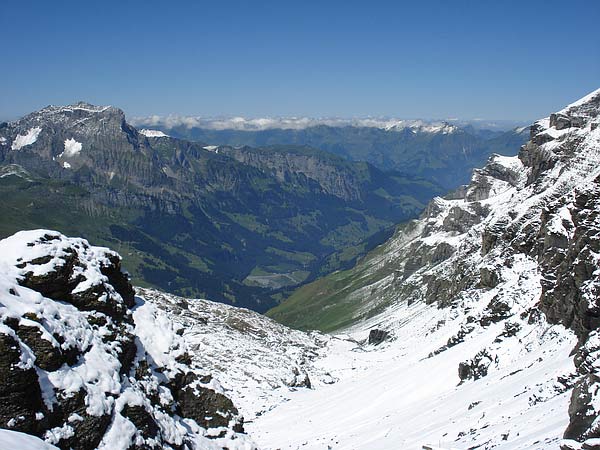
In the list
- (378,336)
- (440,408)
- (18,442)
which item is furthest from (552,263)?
(378,336)

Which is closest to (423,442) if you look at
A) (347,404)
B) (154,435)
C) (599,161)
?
(154,435)

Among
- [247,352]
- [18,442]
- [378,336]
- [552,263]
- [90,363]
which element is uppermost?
[90,363]

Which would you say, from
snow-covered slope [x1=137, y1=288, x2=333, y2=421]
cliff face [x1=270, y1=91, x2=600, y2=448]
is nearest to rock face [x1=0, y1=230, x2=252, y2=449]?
cliff face [x1=270, y1=91, x2=600, y2=448]

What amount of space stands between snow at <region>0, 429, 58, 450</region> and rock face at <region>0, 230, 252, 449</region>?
2.54 metres

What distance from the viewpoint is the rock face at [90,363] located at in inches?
1000

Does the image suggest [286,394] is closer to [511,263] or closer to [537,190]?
[511,263]

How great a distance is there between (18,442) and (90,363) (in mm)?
9321

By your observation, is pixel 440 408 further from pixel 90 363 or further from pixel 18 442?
pixel 18 442

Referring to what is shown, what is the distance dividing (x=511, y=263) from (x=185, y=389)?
284 feet

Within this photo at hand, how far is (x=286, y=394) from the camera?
90312mm

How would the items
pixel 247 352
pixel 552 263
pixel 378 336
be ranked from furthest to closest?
pixel 378 336
pixel 247 352
pixel 552 263

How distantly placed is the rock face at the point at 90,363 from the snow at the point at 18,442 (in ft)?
8.34

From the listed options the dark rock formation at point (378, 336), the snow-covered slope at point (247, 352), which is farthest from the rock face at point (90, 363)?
the dark rock formation at point (378, 336)

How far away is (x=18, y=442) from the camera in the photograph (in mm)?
20391
